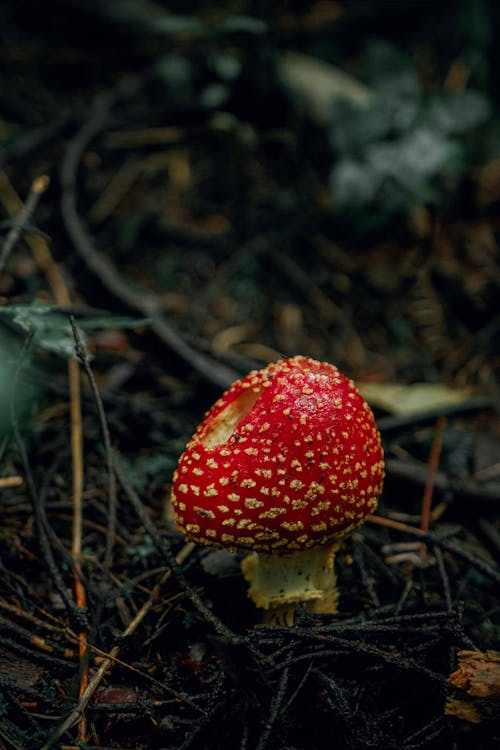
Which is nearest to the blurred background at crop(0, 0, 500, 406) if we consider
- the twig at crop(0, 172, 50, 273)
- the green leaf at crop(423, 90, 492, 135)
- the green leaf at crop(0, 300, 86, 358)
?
the green leaf at crop(423, 90, 492, 135)

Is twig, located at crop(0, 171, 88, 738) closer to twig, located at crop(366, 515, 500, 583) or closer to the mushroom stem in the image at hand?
the mushroom stem

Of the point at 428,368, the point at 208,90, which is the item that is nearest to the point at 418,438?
the point at 428,368

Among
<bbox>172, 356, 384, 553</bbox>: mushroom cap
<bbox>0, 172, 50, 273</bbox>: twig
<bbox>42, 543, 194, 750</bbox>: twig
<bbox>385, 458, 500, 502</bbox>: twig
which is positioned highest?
<bbox>0, 172, 50, 273</bbox>: twig

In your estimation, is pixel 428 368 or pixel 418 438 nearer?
pixel 418 438

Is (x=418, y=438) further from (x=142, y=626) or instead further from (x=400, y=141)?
(x=400, y=141)

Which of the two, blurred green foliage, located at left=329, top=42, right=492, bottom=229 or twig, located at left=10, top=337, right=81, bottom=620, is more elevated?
blurred green foliage, located at left=329, top=42, right=492, bottom=229

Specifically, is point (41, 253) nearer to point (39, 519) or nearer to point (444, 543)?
point (39, 519)
